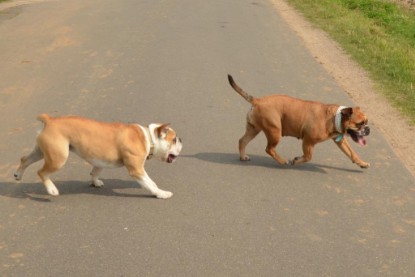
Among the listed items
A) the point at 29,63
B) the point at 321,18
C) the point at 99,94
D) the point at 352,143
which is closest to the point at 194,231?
the point at 352,143

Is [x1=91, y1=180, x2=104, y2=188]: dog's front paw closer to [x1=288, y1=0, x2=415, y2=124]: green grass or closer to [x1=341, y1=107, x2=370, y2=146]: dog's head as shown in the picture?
[x1=341, y1=107, x2=370, y2=146]: dog's head

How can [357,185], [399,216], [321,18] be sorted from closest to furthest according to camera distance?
[399,216]
[357,185]
[321,18]

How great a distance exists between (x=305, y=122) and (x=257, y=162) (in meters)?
0.81

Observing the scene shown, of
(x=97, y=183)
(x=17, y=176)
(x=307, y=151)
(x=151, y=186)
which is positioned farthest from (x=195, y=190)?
(x=17, y=176)

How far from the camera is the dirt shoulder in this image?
8242 mm

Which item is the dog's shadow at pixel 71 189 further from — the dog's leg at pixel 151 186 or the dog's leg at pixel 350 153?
the dog's leg at pixel 350 153

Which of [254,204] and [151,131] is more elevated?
[151,131]

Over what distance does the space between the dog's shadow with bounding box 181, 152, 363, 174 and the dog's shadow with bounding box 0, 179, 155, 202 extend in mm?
1111

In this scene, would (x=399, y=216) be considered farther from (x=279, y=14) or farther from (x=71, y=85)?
(x=279, y=14)

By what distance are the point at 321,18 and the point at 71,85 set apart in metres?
8.17

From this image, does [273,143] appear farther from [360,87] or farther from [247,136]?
[360,87]

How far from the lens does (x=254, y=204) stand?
6.42m

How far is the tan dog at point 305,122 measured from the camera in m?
7.07

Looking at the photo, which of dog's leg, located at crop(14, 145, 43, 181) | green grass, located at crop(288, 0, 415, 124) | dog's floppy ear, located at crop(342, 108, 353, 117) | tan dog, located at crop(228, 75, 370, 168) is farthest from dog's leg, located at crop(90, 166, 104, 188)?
green grass, located at crop(288, 0, 415, 124)
